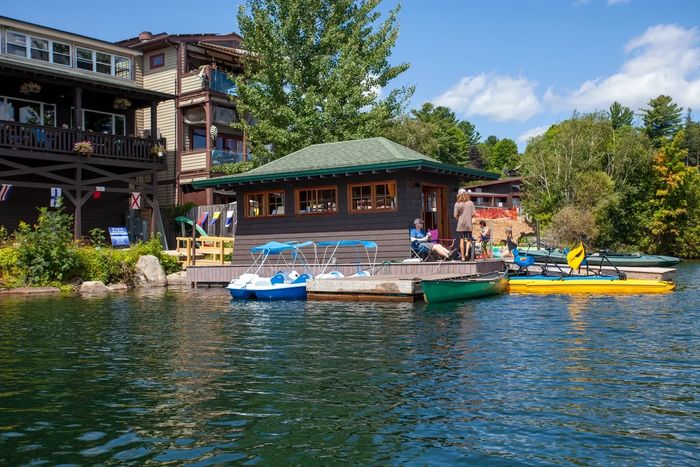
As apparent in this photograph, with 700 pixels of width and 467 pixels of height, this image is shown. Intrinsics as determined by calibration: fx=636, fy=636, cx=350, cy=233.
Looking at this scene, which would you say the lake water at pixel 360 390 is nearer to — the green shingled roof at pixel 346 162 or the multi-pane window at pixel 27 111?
the green shingled roof at pixel 346 162

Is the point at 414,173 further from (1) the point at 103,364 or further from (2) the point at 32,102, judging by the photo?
(2) the point at 32,102

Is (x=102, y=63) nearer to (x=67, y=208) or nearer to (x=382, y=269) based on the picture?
(x=67, y=208)

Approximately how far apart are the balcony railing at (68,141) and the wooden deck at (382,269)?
8.59 m

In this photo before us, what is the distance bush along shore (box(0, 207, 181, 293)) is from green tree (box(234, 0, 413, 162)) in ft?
34.4

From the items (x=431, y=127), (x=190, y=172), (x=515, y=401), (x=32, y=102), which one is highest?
(x=431, y=127)

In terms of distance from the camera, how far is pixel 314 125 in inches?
1289

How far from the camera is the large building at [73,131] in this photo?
26.9 metres

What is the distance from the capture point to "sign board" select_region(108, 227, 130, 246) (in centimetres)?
2945

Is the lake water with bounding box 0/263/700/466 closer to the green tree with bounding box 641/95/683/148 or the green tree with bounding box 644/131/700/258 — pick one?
the green tree with bounding box 644/131/700/258

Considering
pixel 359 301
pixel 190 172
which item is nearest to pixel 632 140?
pixel 190 172

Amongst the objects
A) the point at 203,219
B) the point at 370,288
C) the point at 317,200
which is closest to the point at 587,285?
the point at 370,288

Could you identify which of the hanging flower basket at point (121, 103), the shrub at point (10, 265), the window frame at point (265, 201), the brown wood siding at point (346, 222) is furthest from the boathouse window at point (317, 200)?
the hanging flower basket at point (121, 103)

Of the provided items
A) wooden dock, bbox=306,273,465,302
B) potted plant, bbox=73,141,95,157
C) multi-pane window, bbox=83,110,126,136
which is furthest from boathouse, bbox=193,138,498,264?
multi-pane window, bbox=83,110,126,136

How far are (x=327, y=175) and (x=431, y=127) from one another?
1501 inches
